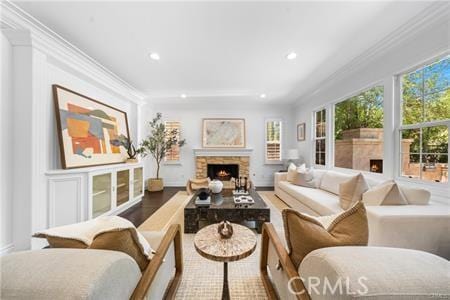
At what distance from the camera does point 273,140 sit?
629 centimetres

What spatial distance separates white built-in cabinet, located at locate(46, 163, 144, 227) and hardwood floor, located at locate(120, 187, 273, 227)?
8.6 inches

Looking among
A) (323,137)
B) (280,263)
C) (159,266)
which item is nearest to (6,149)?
(159,266)

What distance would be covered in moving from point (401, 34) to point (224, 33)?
2162mm

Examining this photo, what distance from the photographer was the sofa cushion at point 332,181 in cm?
318

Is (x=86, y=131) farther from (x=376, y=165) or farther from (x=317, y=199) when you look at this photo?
(x=376, y=165)

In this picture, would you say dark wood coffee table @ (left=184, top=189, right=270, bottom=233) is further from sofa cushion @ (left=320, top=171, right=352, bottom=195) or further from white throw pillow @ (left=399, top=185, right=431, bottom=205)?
white throw pillow @ (left=399, top=185, right=431, bottom=205)

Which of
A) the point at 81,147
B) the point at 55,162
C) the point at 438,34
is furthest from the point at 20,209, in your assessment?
the point at 438,34

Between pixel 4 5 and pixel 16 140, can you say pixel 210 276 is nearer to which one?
pixel 16 140

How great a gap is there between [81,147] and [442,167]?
4809 millimetres

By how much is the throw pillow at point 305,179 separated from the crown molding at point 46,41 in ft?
13.7

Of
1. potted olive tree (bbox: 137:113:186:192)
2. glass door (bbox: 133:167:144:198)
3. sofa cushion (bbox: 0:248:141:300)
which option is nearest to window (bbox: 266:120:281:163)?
potted olive tree (bbox: 137:113:186:192)

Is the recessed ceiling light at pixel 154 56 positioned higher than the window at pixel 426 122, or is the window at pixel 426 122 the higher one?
the recessed ceiling light at pixel 154 56

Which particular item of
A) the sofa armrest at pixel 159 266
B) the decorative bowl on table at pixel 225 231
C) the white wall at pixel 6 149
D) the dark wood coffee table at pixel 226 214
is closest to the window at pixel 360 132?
the dark wood coffee table at pixel 226 214

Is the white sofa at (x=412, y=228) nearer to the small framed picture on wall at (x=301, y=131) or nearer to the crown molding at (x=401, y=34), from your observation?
the crown molding at (x=401, y=34)
